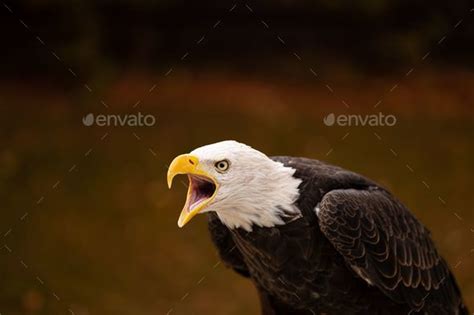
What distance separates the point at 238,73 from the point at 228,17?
43cm

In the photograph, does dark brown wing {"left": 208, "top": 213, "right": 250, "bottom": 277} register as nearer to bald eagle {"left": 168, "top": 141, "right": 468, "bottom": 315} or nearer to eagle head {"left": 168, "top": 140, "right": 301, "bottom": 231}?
bald eagle {"left": 168, "top": 141, "right": 468, "bottom": 315}

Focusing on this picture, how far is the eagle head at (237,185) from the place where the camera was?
1973 mm

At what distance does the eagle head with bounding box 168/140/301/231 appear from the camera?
1973 millimetres

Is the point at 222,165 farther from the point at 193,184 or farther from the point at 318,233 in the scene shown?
the point at 318,233

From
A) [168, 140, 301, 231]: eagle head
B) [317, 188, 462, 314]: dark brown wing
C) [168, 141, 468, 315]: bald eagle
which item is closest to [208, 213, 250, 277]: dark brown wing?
[168, 141, 468, 315]: bald eagle

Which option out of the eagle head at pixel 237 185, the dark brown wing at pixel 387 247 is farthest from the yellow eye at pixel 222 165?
the dark brown wing at pixel 387 247

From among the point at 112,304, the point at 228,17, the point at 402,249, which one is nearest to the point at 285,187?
the point at 402,249

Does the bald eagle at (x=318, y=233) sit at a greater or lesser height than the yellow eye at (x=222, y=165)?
lesser

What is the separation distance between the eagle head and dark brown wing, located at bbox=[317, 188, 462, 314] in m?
0.13

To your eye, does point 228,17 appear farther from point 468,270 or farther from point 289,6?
point 468,270

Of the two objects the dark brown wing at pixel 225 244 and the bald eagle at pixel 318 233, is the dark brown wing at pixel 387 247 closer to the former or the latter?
the bald eagle at pixel 318 233

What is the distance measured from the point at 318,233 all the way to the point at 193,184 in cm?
41

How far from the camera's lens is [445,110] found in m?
4.72

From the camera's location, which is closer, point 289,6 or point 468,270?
point 468,270
